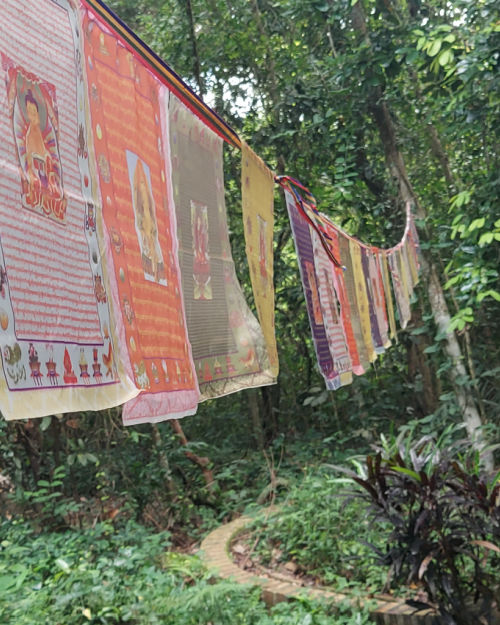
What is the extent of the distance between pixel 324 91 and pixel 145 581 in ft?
15.1

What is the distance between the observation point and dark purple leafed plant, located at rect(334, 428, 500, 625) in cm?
311

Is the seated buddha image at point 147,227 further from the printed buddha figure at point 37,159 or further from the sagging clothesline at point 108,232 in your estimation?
the printed buddha figure at point 37,159

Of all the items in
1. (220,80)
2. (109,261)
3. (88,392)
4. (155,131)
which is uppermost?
(220,80)

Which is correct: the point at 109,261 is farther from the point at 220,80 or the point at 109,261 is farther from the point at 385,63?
the point at 220,80

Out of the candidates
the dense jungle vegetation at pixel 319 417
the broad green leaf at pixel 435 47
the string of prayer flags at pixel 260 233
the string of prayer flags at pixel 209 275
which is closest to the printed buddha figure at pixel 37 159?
the string of prayer flags at pixel 209 275

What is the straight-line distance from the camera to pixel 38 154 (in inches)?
49.0

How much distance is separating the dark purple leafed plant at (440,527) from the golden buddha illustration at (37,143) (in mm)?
2366

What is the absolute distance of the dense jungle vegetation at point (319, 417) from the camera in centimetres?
325

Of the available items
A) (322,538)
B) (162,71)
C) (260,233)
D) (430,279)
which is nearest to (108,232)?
(162,71)

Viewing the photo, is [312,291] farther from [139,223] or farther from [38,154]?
[38,154]

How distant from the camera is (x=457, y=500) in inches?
125

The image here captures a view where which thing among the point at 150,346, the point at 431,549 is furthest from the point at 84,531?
the point at 150,346

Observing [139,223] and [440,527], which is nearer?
[139,223]

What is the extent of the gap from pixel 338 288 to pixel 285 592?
1.60 meters
